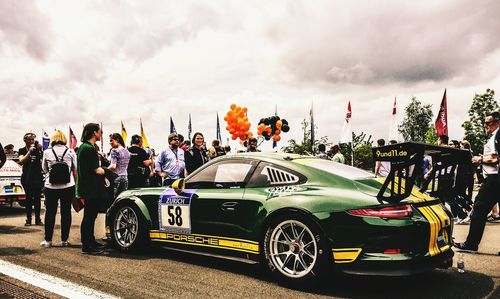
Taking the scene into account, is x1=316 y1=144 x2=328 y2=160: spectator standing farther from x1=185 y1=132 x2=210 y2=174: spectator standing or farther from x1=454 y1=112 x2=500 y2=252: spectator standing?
x1=454 y1=112 x2=500 y2=252: spectator standing

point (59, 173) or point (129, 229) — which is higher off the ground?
point (59, 173)

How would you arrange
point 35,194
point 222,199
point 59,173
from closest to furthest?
point 222,199 → point 59,173 → point 35,194

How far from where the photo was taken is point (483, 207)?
532 cm

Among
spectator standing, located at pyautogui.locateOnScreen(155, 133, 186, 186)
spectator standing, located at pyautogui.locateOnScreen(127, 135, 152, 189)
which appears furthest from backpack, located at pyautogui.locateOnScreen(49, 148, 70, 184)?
spectator standing, located at pyautogui.locateOnScreen(155, 133, 186, 186)

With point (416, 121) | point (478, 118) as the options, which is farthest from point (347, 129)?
point (416, 121)

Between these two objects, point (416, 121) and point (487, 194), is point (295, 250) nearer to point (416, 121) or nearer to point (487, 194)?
point (487, 194)

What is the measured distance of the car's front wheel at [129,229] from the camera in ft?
17.0

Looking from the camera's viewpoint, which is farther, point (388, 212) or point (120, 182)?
point (120, 182)

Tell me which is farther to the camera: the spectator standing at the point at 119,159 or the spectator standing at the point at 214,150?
the spectator standing at the point at 214,150

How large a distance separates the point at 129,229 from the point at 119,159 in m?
2.04

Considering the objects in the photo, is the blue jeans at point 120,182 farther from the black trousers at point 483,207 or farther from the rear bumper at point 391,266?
the black trousers at point 483,207

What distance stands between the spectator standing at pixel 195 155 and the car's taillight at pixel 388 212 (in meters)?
5.08

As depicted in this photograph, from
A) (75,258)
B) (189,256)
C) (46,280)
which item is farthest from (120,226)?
(46,280)

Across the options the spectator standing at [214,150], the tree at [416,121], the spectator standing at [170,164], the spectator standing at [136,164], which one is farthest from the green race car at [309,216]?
the tree at [416,121]
